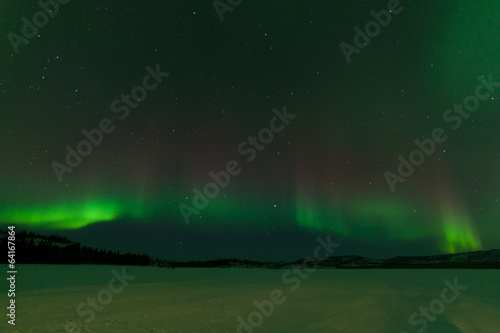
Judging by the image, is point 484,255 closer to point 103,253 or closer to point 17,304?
point 103,253
